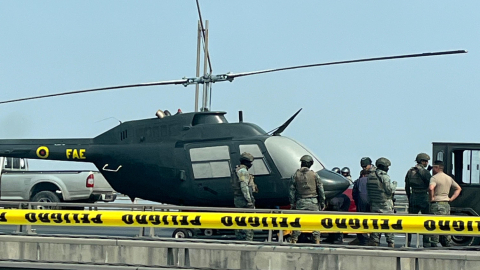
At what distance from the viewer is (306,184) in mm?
12844

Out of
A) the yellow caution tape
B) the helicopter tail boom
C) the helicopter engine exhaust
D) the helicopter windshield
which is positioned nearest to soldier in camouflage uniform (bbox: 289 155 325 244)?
the helicopter windshield

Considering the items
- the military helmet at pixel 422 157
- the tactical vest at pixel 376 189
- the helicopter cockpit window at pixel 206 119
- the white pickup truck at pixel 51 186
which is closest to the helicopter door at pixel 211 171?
the helicopter cockpit window at pixel 206 119

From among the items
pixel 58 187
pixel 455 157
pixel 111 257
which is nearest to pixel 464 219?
pixel 111 257

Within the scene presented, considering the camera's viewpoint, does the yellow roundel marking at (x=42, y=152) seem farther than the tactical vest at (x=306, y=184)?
Yes

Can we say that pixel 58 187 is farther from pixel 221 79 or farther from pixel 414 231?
pixel 414 231

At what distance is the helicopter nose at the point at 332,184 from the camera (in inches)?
584

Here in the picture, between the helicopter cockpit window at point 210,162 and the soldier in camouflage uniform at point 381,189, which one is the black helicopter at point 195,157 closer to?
the helicopter cockpit window at point 210,162

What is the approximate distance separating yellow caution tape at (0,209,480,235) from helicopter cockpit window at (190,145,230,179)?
5.54 meters

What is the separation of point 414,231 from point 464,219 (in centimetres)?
61

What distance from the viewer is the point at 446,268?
355 inches

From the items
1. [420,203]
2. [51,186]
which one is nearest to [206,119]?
[420,203]

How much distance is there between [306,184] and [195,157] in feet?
11.1

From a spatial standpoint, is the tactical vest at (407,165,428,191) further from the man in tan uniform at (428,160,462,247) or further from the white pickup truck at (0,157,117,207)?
the white pickup truck at (0,157,117,207)

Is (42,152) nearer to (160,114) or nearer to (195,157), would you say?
(160,114)
